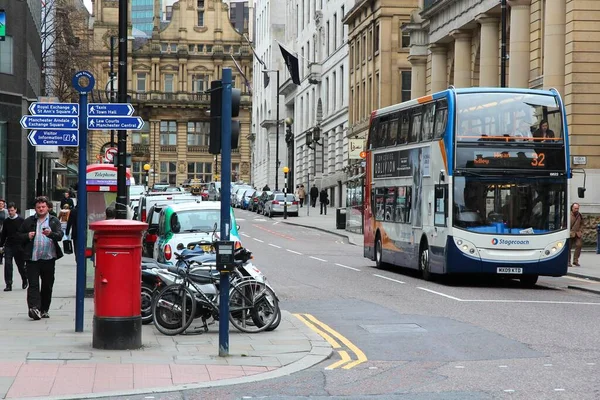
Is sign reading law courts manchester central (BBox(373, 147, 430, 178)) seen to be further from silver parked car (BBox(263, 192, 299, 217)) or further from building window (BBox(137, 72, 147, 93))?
building window (BBox(137, 72, 147, 93))

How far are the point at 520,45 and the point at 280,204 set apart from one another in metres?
28.5

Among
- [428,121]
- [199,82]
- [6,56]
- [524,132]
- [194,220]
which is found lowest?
[194,220]

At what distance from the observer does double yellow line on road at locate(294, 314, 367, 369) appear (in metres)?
12.6

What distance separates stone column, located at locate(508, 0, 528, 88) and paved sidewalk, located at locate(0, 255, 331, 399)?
27.6m

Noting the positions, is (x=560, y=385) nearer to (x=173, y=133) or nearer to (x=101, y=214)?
(x=101, y=214)

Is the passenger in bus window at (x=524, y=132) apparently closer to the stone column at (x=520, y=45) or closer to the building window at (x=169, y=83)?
the stone column at (x=520, y=45)

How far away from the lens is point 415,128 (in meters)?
25.8

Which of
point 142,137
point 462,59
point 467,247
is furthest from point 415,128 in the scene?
point 142,137

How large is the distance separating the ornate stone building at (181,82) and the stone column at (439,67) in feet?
243

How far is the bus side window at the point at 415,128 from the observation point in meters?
25.5

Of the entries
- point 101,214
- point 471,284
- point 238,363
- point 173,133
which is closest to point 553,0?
point 471,284

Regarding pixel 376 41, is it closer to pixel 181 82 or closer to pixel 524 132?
pixel 524 132

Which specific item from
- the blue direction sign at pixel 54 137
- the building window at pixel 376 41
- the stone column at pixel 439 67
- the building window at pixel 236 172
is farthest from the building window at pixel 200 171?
the blue direction sign at pixel 54 137

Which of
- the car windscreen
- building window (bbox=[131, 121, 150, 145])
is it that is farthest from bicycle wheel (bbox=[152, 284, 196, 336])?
building window (bbox=[131, 121, 150, 145])
